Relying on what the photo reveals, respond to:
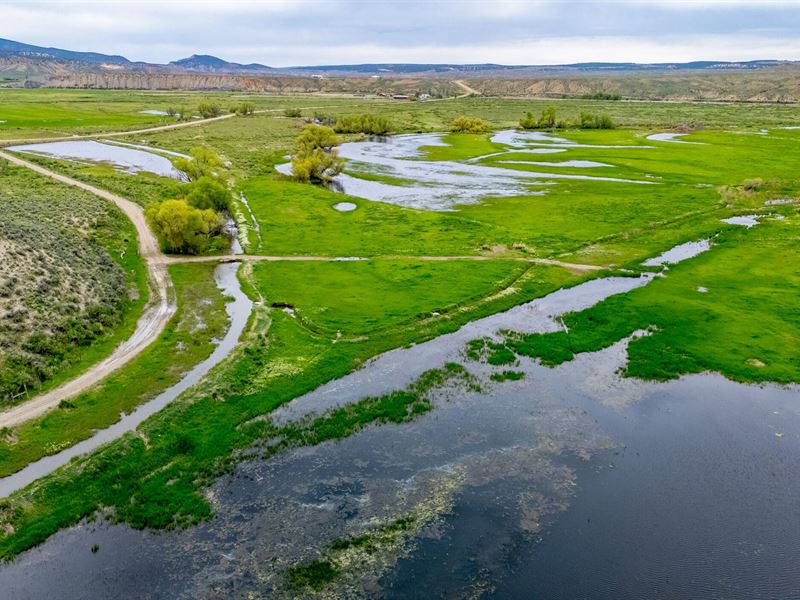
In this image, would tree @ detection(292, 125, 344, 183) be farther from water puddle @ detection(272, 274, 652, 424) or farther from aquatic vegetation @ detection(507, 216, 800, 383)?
aquatic vegetation @ detection(507, 216, 800, 383)

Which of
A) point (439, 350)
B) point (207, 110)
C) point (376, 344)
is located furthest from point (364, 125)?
point (439, 350)

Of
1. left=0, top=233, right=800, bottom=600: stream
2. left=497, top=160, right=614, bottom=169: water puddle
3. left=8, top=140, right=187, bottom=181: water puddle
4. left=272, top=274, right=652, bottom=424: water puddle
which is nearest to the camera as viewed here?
left=0, top=233, right=800, bottom=600: stream

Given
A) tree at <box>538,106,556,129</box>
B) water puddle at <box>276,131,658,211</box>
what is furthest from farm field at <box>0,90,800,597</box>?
tree at <box>538,106,556,129</box>

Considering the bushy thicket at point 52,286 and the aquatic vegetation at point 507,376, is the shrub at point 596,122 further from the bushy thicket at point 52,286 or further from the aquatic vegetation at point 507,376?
the aquatic vegetation at point 507,376

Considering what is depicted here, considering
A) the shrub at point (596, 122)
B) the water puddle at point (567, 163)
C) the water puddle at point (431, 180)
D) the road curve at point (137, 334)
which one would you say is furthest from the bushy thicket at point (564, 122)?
the road curve at point (137, 334)

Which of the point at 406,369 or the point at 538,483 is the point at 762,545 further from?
the point at 406,369

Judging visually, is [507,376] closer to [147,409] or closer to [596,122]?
[147,409]
